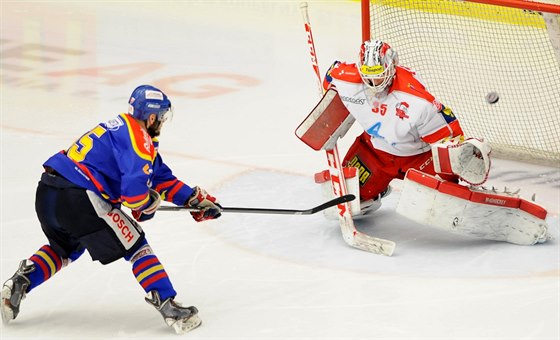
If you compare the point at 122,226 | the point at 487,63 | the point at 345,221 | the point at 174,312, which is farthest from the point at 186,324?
the point at 487,63

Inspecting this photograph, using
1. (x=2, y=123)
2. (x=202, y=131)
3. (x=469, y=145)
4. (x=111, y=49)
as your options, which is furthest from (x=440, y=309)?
(x=111, y=49)

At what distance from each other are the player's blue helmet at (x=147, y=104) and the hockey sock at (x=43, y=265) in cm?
55

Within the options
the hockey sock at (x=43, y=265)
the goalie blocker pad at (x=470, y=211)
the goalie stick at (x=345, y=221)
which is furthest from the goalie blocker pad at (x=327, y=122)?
the hockey sock at (x=43, y=265)

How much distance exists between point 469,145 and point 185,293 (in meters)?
1.16

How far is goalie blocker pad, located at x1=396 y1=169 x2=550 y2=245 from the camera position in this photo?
4.40 m

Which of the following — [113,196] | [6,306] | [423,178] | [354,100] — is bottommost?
[6,306]

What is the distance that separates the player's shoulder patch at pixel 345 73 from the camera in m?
4.47

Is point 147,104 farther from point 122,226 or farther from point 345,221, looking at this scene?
point 345,221

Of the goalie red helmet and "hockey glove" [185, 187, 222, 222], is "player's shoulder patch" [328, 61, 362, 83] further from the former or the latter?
"hockey glove" [185, 187, 222, 222]

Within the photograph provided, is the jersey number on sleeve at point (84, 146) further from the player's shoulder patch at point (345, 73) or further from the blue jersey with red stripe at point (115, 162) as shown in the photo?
the player's shoulder patch at point (345, 73)

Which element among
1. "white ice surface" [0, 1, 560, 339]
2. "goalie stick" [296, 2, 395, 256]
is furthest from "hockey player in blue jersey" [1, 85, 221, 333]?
"goalie stick" [296, 2, 395, 256]

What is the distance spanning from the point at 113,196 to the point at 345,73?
1249mm

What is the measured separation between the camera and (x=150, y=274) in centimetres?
363

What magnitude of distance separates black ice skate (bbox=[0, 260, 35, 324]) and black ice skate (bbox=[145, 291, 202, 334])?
41 centimetres
